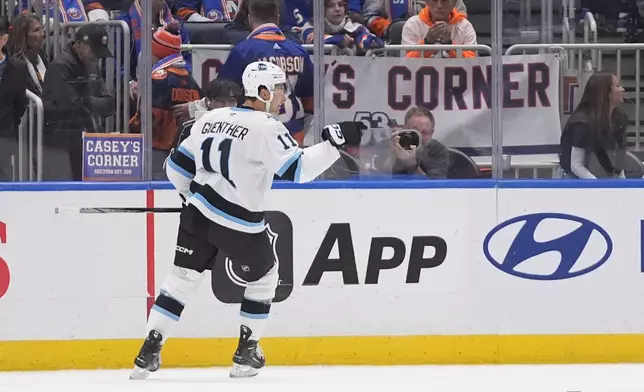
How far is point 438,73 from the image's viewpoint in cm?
669

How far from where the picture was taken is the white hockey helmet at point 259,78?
6039 millimetres

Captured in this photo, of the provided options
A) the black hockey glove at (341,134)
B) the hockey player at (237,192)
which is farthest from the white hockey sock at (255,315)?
the black hockey glove at (341,134)

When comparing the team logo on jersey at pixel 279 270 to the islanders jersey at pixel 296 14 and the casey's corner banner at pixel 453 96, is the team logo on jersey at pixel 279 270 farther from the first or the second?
the islanders jersey at pixel 296 14

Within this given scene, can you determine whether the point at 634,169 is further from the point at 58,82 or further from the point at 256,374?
the point at 58,82

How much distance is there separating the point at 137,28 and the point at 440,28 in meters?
1.39

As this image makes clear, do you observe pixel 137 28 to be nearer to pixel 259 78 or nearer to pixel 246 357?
pixel 259 78

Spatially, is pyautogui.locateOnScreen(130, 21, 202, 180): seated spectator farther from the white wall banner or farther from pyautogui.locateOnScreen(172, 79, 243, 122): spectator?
the white wall banner

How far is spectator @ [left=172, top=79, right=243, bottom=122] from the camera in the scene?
6539 millimetres

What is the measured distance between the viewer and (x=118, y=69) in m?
6.55

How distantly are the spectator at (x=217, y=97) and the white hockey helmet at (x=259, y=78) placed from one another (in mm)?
468

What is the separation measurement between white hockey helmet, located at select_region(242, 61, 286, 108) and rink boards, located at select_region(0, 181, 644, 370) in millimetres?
673

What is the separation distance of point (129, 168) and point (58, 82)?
50 centimetres

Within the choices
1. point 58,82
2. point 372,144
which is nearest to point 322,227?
point 372,144

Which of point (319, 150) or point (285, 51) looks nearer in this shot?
point (319, 150)
